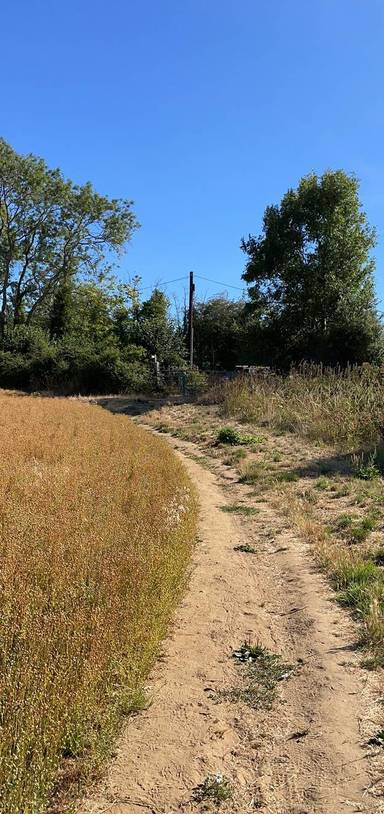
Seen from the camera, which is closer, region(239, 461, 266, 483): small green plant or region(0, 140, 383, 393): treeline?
region(239, 461, 266, 483): small green plant

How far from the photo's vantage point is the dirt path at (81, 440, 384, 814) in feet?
9.42

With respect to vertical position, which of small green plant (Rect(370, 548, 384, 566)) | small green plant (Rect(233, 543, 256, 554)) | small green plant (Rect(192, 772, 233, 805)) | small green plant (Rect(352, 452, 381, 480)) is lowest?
small green plant (Rect(192, 772, 233, 805))

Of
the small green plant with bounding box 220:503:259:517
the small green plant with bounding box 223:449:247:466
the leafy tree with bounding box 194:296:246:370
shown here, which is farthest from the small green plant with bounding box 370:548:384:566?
the leafy tree with bounding box 194:296:246:370

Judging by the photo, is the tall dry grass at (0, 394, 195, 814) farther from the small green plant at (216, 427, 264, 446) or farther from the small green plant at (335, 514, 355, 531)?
the small green plant at (216, 427, 264, 446)

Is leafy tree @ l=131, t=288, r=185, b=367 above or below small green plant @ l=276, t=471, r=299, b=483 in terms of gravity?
above

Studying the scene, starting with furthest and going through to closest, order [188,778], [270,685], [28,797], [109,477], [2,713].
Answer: [109,477] → [270,685] → [188,778] → [2,713] → [28,797]

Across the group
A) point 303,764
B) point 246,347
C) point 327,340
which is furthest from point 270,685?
point 246,347

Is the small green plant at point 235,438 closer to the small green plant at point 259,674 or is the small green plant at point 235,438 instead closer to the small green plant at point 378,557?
the small green plant at point 378,557

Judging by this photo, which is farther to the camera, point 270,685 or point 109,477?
point 109,477

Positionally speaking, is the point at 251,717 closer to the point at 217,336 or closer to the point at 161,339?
the point at 161,339

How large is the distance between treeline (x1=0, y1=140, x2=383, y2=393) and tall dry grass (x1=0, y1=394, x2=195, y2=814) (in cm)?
2075

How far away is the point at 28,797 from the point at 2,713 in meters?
0.44

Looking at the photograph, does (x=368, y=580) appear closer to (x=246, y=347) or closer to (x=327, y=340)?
(x=327, y=340)

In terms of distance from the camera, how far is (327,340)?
26.8 meters
